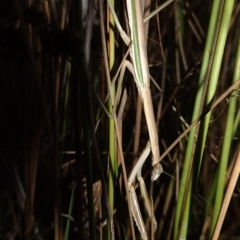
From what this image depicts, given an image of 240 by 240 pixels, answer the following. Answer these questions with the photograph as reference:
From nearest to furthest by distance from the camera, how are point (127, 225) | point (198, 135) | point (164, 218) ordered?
point (198, 135)
point (127, 225)
point (164, 218)

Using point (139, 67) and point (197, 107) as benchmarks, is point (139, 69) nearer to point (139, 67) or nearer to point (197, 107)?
point (139, 67)

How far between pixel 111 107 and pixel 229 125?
0.45 feet

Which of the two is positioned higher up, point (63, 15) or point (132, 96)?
point (63, 15)

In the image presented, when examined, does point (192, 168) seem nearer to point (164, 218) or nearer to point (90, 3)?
point (90, 3)

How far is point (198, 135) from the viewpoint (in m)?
0.50

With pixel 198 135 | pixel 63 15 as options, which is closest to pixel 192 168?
pixel 198 135

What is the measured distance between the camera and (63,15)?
0.59 meters

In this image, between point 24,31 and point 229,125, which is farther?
point 229,125

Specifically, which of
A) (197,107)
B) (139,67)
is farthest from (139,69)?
(197,107)

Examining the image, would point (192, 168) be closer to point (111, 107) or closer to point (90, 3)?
point (111, 107)

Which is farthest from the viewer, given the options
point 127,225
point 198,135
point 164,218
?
point 164,218

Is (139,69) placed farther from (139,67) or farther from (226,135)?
(226,135)

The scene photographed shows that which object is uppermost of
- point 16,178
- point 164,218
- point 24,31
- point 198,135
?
point 24,31

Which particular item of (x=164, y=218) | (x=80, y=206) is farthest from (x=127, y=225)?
(x=164, y=218)
